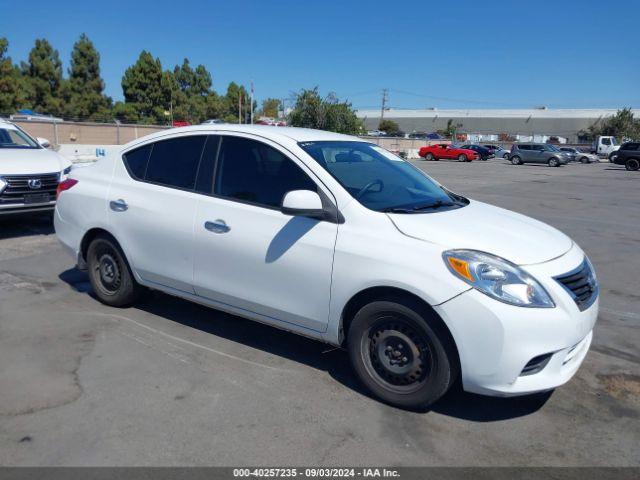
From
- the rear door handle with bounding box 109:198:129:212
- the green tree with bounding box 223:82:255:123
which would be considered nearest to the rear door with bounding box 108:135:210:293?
the rear door handle with bounding box 109:198:129:212

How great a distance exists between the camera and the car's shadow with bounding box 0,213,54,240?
8555 millimetres

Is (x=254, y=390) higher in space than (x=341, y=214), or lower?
lower

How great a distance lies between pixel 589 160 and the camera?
46312 mm

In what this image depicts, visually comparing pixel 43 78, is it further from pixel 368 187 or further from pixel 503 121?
pixel 503 121

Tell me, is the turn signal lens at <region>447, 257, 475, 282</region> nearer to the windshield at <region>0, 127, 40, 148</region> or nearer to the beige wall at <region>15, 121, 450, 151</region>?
the windshield at <region>0, 127, 40, 148</region>

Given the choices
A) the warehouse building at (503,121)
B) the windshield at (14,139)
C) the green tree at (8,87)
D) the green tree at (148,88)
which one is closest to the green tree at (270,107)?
the warehouse building at (503,121)

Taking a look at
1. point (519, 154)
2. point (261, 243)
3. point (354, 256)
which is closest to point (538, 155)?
point (519, 154)

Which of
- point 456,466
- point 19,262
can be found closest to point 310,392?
point 456,466

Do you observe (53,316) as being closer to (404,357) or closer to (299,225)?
(299,225)

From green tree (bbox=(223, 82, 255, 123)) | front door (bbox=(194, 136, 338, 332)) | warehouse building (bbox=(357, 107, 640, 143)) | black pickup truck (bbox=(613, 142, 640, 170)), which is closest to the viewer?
front door (bbox=(194, 136, 338, 332))

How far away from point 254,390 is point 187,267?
4.01ft

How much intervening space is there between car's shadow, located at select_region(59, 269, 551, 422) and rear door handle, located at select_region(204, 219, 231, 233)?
1000 millimetres

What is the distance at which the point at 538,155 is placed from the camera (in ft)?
135

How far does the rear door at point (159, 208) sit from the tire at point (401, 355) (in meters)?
1.60
